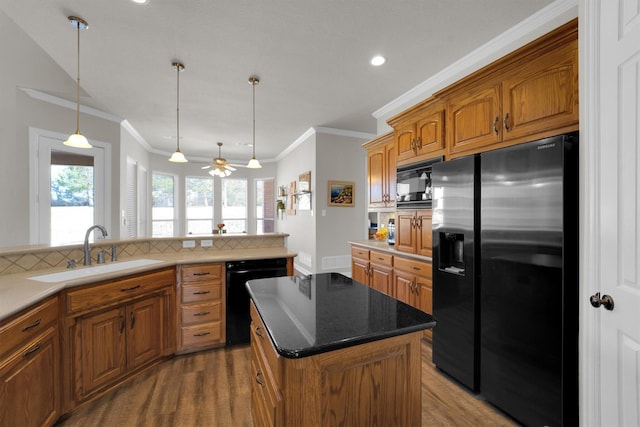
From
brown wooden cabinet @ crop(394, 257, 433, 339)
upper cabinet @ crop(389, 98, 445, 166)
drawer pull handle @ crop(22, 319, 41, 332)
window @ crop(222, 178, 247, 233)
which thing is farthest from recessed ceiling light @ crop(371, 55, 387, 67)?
window @ crop(222, 178, 247, 233)

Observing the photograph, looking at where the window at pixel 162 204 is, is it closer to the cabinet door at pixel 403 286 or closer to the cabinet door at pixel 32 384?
the cabinet door at pixel 32 384

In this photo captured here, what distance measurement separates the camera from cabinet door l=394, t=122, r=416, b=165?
9.64 ft

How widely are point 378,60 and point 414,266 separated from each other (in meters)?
2.08

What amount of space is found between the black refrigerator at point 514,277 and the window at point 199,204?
677cm

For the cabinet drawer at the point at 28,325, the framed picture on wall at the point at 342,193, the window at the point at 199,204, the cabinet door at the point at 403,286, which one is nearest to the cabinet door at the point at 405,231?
the cabinet door at the point at 403,286

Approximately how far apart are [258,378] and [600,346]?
1.46 m

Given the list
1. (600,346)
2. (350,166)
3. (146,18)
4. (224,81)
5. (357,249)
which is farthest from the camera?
(350,166)

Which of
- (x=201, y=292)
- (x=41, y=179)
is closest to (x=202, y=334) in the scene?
(x=201, y=292)

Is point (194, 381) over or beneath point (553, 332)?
beneath

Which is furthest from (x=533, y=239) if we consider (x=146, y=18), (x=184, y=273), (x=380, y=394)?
(x=146, y=18)

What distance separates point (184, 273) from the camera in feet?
8.50

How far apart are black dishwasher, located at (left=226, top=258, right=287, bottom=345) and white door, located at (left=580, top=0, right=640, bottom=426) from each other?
236 cm

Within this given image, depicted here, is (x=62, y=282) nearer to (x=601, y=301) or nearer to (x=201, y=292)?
(x=201, y=292)

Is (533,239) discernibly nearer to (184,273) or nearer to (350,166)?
(184,273)
